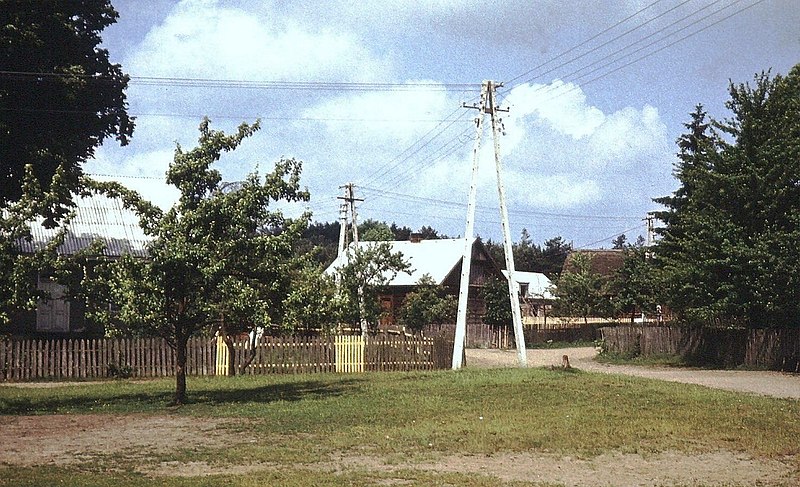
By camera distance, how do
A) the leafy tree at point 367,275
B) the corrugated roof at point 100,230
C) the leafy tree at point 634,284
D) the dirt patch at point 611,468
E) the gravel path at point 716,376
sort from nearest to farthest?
the dirt patch at point 611,468
the gravel path at point 716,376
the corrugated roof at point 100,230
the leafy tree at point 367,275
the leafy tree at point 634,284

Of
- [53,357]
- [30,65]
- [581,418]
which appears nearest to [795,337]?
[581,418]

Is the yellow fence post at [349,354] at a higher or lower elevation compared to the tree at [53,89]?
lower

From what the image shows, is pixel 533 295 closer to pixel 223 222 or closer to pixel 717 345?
pixel 717 345

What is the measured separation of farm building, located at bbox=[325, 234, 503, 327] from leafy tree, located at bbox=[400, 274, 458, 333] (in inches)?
380

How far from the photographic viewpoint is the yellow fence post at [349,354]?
32.8 metres

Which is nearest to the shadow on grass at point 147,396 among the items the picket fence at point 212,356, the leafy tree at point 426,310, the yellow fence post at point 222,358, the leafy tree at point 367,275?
the picket fence at point 212,356

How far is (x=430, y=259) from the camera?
238 feet

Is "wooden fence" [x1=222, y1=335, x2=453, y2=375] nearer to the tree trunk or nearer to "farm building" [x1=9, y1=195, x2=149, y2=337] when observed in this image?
"farm building" [x1=9, y1=195, x2=149, y2=337]

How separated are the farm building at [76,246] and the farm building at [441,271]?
2739 cm

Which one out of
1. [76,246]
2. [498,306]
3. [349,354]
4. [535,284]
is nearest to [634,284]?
[498,306]

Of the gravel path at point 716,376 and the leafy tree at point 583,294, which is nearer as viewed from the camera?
the gravel path at point 716,376

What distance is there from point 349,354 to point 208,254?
535 inches

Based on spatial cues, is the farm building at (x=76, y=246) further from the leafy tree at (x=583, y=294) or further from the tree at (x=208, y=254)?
the leafy tree at (x=583, y=294)

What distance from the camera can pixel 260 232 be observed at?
2209 centimetres
